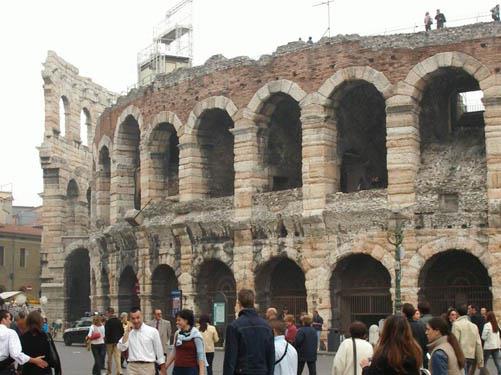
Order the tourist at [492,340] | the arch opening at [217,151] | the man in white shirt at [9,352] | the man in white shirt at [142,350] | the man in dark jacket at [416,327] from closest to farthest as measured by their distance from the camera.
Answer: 1. the man in white shirt at [9,352]
2. the man in dark jacket at [416,327]
3. the man in white shirt at [142,350]
4. the tourist at [492,340]
5. the arch opening at [217,151]

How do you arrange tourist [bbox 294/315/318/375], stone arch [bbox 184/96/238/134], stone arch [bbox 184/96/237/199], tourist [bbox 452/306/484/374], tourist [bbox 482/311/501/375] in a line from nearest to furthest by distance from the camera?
tourist [bbox 452/306/484/374] → tourist [bbox 294/315/318/375] → tourist [bbox 482/311/501/375] → stone arch [bbox 184/96/238/134] → stone arch [bbox 184/96/237/199]

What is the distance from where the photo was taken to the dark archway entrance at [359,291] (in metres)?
28.2

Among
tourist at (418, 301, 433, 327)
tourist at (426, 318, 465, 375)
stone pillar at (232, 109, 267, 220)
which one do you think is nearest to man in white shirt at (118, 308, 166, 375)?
tourist at (418, 301, 433, 327)

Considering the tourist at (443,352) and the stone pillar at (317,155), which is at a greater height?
the stone pillar at (317,155)

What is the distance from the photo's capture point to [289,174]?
31.9 meters

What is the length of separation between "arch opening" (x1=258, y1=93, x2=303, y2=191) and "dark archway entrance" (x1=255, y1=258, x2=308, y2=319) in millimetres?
2482

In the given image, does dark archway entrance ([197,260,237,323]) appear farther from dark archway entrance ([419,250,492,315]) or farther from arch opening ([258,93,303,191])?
dark archway entrance ([419,250,492,315])

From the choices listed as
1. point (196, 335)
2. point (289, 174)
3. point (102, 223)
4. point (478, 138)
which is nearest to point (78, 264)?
point (102, 223)

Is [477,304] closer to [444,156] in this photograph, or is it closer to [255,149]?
[444,156]

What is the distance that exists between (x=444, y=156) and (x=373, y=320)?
531 centimetres

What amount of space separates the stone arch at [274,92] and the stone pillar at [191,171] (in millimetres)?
3044

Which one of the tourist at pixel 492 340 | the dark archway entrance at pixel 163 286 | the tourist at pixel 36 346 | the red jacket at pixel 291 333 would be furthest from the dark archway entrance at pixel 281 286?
the tourist at pixel 36 346

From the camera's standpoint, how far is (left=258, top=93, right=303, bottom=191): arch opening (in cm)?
3058

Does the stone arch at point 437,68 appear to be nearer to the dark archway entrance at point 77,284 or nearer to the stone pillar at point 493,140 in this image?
the stone pillar at point 493,140
